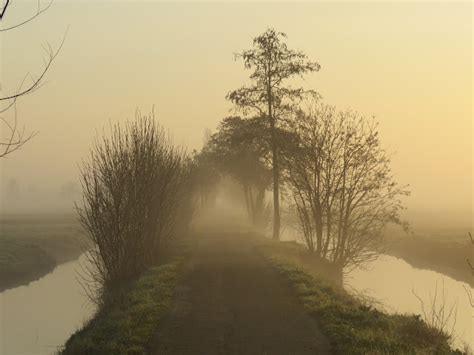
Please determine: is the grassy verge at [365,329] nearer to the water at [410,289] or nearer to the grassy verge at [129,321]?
the grassy verge at [129,321]

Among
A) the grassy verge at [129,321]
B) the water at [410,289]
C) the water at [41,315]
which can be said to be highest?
the grassy verge at [129,321]

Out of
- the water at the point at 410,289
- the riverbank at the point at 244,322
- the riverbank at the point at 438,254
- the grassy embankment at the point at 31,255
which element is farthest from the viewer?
the riverbank at the point at 438,254

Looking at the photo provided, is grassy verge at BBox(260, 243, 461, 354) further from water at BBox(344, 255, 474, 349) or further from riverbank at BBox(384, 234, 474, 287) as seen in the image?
riverbank at BBox(384, 234, 474, 287)

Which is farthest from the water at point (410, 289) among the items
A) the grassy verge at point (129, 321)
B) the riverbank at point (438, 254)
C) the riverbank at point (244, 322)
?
the grassy verge at point (129, 321)

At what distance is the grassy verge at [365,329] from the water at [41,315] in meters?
9.33

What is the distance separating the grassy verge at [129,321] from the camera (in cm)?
1238

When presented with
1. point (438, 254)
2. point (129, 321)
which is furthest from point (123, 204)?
point (438, 254)

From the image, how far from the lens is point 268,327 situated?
13.8m

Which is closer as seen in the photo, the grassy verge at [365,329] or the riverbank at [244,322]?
the grassy verge at [365,329]

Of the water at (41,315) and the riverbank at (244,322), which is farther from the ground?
the riverbank at (244,322)

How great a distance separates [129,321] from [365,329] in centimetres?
649

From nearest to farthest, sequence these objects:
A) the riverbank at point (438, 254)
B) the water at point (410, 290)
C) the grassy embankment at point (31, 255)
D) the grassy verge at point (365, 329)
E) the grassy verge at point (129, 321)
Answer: the grassy verge at point (365, 329) → the grassy verge at point (129, 321) → the water at point (410, 290) → the grassy embankment at point (31, 255) → the riverbank at point (438, 254)

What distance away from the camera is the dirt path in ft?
40.2

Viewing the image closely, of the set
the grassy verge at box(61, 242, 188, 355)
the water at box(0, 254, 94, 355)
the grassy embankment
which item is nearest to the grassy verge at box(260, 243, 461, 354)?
the grassy verge at box(61, 242, 188, 355)
